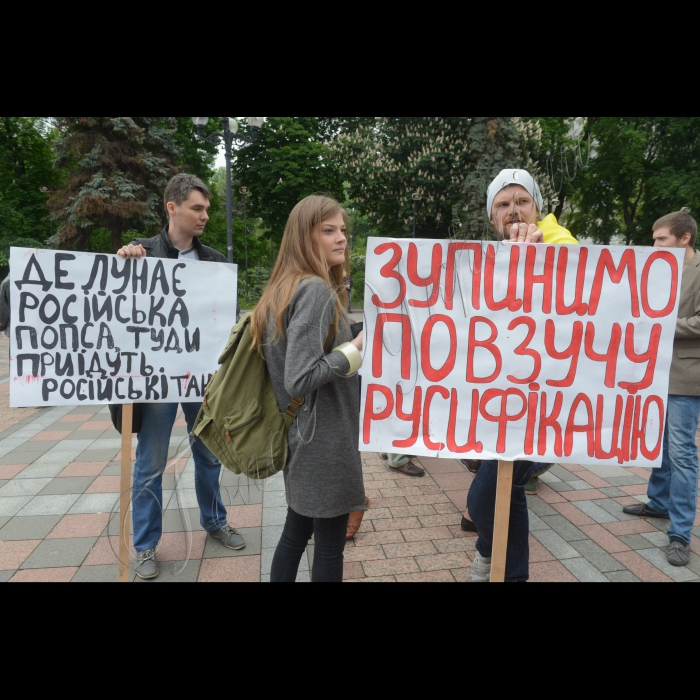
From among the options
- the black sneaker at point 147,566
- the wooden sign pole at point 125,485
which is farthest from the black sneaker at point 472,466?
the wooden sign pole at point 125,485

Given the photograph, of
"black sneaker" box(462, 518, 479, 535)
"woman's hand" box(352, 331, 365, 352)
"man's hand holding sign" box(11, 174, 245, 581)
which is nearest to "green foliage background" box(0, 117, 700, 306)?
"black sneaker" box(462, 518, 479, 535)

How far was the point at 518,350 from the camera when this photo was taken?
5.55 feet

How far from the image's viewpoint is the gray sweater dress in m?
1.64

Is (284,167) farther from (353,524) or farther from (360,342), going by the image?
(360,342)

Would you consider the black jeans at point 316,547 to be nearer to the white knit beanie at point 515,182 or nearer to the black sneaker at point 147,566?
the black sneaker at point 147,566

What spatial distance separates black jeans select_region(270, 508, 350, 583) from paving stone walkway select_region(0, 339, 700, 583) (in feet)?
2.36

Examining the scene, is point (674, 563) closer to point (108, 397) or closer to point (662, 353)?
point (662, 353)

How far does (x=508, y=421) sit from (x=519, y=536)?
715 millimetres

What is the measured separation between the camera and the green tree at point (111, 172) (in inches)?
636

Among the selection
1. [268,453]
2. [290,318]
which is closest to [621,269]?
[290,318]

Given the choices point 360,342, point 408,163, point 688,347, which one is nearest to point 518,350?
point 360,342

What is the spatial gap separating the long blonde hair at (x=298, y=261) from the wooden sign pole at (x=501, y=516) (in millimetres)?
820

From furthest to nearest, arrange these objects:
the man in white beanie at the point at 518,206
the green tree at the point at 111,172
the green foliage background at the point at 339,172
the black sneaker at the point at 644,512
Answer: the green tree at the point at 111,172 < the green foliage background at the point at 339,172 < the black sneaker at the point at 644,512 < the man in white beanie at the point at 518,206

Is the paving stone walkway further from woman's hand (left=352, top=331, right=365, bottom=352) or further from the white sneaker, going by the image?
woman's hand (left=352, top=331, right=365, bottom=352)
